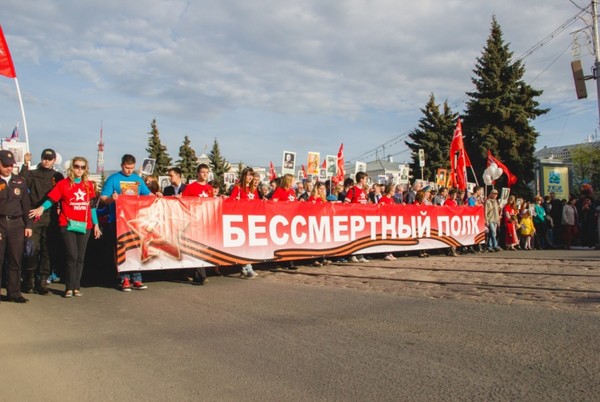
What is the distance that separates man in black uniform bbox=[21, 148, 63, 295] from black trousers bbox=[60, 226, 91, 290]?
60 cm

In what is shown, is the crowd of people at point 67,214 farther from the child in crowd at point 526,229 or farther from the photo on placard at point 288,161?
the photo on placard at point 288,161

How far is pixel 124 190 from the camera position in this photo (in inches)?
315

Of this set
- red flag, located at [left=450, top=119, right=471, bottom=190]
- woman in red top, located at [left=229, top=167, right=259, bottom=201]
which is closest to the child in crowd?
red flag, located at [left=450, top=119, right=471, bottom=190]

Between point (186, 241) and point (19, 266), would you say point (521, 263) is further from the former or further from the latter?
point (19, 266)

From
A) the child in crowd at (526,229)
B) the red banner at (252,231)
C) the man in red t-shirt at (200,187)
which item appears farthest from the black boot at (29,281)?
the child in crowd at (526,229)

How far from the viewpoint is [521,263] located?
1138 centimetres

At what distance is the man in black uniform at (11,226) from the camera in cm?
665

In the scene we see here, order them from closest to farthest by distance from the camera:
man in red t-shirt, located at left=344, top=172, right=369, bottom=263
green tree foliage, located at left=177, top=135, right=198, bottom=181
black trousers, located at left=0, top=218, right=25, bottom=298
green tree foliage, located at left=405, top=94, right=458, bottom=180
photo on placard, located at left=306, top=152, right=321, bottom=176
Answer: black trousers, located at left=0, top=218, right=25, bottom=298 < man in red t-shirt, located at left=344, top=172, right=369, bottom=263 < photo on placard, located at left=306, top=152, right=321, bottom=176 < green tree foliage, located at left=405, top=94, right=458, bottom=180 < green tree foliage, located at left=177, top=135, right=198, bottom=181

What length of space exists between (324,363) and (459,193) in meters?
13.4

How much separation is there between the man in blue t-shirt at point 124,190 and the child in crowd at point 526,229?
13.6 meters

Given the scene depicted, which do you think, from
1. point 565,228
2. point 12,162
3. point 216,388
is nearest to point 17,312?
point 12,162

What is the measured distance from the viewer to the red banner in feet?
26.3

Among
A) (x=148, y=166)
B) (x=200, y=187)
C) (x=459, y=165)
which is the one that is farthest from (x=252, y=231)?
(x=148, y=166)

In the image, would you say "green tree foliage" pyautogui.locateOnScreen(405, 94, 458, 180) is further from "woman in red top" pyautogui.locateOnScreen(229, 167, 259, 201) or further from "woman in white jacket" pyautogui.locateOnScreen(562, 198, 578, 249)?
"woman in red top" pyautogui.locateOnScreen(229, 167, 259, 201)
